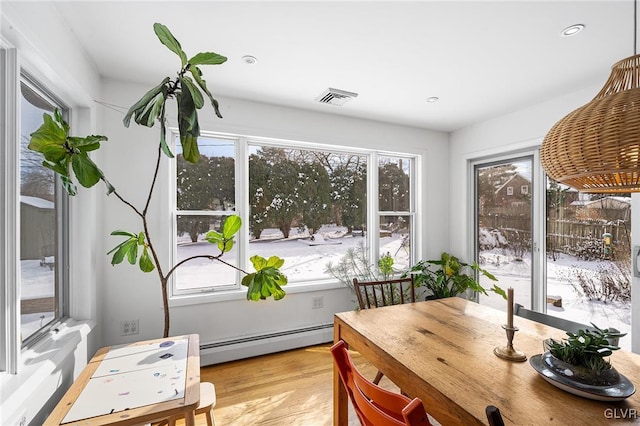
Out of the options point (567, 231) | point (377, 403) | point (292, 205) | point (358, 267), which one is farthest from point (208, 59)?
point (567, 231)

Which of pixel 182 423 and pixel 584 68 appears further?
pixel 584 68

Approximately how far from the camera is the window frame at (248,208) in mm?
2764

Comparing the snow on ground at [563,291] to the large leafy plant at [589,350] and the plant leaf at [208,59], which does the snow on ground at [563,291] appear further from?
the plant leaf at [208,59]

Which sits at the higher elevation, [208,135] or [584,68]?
[584,68]

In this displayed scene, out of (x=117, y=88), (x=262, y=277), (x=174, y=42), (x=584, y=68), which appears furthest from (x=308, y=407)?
(x=584, y=68)

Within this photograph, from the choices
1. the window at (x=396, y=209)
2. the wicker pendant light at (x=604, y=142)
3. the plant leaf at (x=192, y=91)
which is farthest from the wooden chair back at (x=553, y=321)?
the plant leaf at (x=192, y=91)

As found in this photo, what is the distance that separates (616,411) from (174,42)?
225 cm

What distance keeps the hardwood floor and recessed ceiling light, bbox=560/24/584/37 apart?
275 cm

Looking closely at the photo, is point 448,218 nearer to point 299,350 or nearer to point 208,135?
point 299,350

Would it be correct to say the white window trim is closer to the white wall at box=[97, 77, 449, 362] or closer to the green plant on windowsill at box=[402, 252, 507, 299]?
the white wall at box=[97, 77, 449, 362]

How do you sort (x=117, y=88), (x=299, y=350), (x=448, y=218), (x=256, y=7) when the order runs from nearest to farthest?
(x=256, y=7), (x=117, y=88), (x=299, y=350), (x=448, y=218)

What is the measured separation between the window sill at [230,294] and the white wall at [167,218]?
0.01m

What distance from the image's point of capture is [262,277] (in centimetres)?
218

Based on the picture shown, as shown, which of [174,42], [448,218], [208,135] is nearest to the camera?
[174,42]
